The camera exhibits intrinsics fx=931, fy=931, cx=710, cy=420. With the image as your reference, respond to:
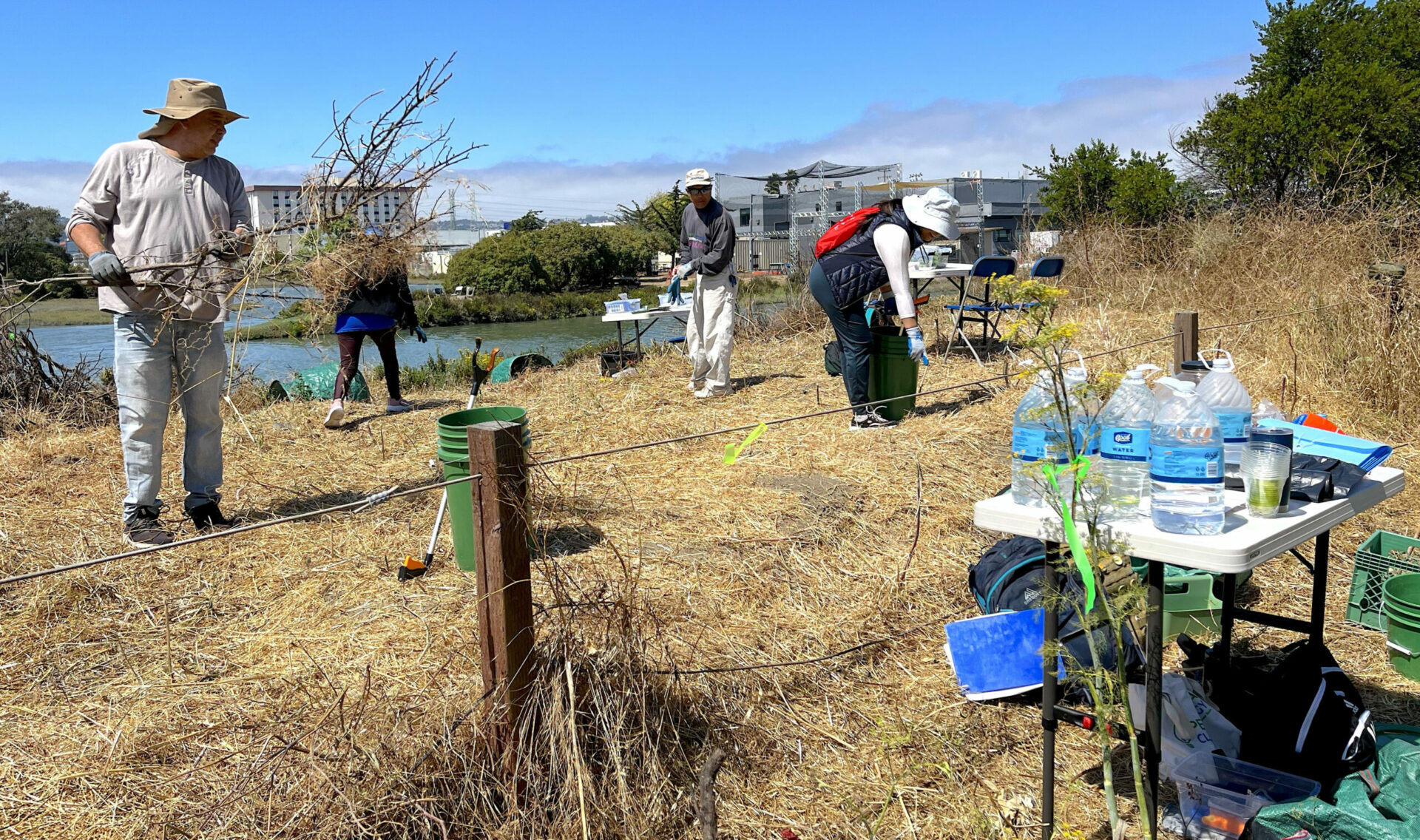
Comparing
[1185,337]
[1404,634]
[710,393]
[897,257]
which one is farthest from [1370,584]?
[710,393]

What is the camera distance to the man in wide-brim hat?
376 cm

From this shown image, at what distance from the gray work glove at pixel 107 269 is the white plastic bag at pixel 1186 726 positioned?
376cm

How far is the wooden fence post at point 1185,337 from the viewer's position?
350cm

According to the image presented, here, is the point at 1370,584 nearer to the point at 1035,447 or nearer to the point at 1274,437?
the point at 1274,437

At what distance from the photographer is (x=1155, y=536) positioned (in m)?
1.88

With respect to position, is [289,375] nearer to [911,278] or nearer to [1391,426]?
[911,278]

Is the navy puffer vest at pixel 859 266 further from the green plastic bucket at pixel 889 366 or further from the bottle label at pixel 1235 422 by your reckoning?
the bottle label at pixel 1235 422

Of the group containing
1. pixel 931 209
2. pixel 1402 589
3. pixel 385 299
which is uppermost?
pixel 931 209

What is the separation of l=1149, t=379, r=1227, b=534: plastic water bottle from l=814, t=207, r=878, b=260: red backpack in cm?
381

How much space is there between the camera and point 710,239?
23.0 feet

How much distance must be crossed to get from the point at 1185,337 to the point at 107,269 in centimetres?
413

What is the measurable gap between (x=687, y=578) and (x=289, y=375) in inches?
277

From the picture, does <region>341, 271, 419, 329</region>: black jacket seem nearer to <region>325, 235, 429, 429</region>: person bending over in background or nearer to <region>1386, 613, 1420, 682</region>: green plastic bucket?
<region>325, 235, 429, 429</region>: person bending over in background

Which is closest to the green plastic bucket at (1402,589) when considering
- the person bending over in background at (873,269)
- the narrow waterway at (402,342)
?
the person bending over in background at (873,269)
